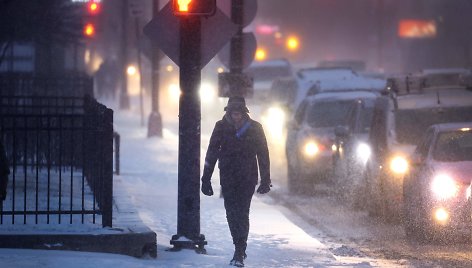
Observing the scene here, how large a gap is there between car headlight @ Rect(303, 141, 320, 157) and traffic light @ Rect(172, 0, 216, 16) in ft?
32.0

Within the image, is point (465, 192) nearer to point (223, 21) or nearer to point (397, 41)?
point (223, 21)

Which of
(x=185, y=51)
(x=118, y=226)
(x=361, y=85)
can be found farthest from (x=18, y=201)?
(x=361, y=85)

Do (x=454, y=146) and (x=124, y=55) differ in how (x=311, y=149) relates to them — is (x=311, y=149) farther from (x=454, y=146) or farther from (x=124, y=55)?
(x=124, y=55)

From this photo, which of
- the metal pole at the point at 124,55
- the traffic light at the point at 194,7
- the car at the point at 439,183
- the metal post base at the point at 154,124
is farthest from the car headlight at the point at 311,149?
the metal pole at the point at 124,55

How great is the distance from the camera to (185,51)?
12.5m

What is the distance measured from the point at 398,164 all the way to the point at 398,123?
1.03 m

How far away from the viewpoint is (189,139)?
12.5 m

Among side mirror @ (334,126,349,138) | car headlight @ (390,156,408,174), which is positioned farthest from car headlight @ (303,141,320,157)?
car headlight @ (390,156,408,174)

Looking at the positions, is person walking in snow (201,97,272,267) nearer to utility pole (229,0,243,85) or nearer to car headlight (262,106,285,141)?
utility pole (229,0,243,85)

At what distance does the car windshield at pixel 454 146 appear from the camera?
15.5m

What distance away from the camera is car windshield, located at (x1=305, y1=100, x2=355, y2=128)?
22609mm

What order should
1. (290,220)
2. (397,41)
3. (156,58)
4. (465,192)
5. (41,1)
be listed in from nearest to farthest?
(465,192) < (290,220) < (41,1) < (156,58) < (397,41)

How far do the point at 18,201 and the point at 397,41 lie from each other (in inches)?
3069

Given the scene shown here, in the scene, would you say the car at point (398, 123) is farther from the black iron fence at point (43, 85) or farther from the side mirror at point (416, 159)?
the black iron fence at point (43, 85)
